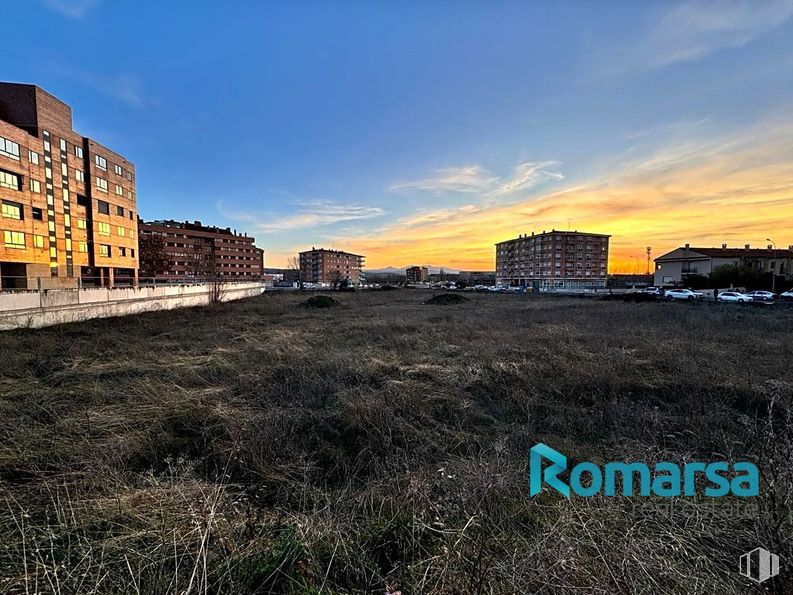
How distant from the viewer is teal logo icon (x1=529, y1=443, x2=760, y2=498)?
3.08 metres

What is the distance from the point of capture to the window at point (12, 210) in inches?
987

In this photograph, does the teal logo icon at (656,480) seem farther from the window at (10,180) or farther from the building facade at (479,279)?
the building facade at (479,279)

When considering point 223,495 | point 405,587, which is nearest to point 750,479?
point 405,587

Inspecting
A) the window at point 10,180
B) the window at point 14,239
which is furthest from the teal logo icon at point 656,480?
the window at point 10,180

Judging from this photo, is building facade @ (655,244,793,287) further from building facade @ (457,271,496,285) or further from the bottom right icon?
the bottom right icon

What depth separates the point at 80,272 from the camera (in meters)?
32.9

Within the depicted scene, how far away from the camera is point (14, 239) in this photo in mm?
25578

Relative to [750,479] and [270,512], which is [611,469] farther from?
[270,512]

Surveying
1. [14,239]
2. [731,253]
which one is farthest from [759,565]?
[731,253]

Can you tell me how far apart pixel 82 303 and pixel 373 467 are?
20727 mm

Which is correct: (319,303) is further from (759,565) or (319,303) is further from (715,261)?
(715,261)

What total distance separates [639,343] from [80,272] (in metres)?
45.3

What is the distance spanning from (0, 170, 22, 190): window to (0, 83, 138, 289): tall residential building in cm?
8

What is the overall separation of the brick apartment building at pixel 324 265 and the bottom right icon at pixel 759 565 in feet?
387
